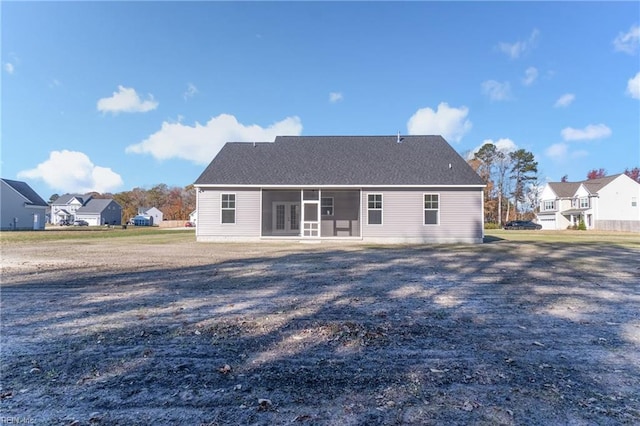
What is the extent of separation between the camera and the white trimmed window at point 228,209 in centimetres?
1784

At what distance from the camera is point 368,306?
5.23 metres

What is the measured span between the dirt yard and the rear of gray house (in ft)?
33.8

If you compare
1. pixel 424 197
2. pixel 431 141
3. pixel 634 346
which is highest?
pixel 431 141

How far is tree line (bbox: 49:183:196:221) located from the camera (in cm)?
7812

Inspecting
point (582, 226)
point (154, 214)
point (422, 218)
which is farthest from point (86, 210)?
point (582, 226)

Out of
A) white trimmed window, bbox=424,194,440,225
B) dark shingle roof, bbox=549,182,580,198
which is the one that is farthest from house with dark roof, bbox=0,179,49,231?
dark shingle roof, bbox=549,182,580,198

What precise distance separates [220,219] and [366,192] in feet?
25.3

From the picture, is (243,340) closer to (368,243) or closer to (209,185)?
(368,243)

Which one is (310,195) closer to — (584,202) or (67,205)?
(584,202)

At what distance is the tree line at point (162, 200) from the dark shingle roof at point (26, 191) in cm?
3448

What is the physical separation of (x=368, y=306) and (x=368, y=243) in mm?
11939

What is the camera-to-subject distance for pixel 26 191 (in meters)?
40.7

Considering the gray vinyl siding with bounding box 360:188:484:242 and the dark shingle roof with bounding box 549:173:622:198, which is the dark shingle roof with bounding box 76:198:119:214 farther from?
the dark shingle roof with bounding box 549:173:622:198

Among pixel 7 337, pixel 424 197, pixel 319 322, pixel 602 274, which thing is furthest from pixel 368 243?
pixel 7 337
